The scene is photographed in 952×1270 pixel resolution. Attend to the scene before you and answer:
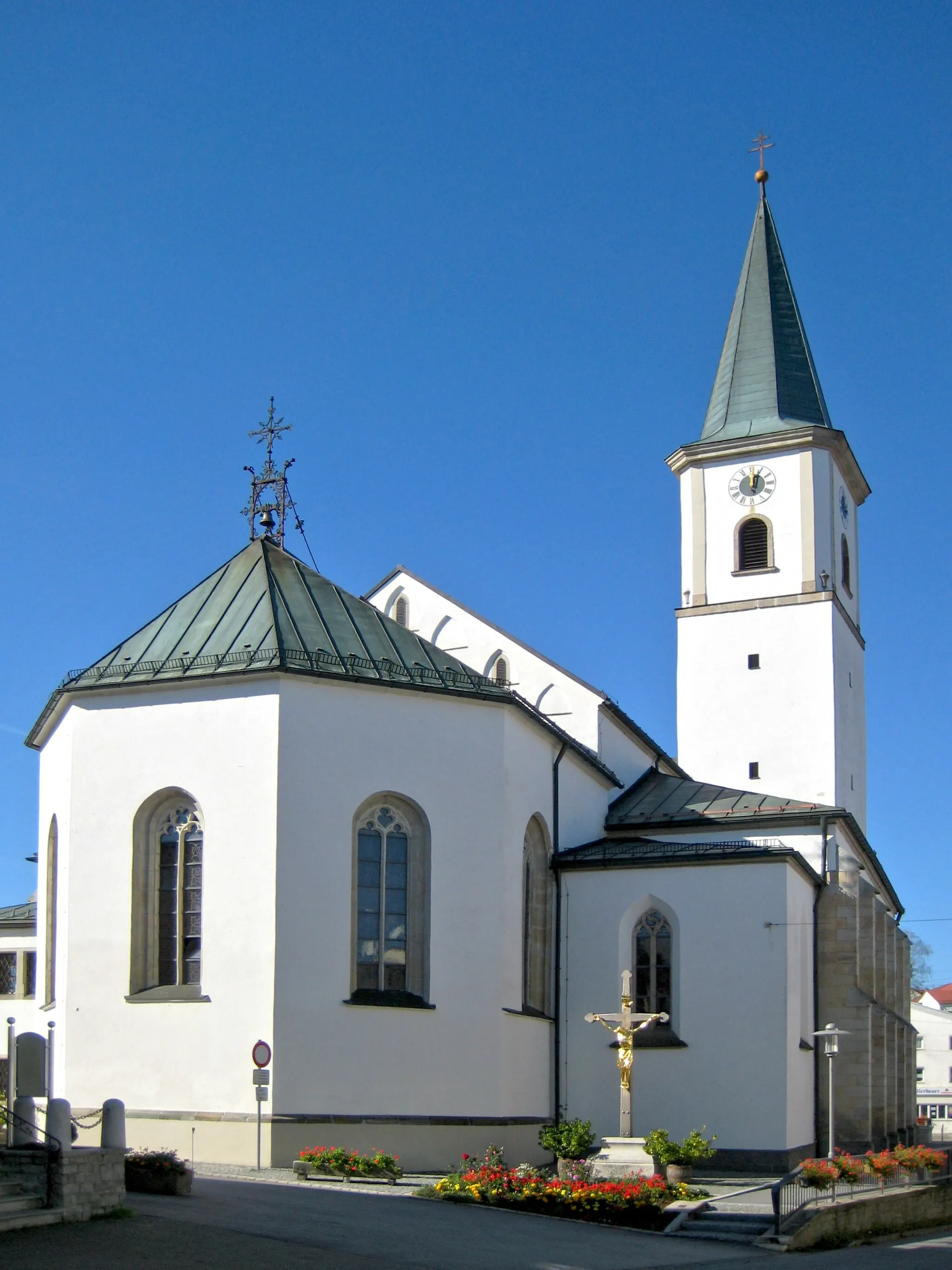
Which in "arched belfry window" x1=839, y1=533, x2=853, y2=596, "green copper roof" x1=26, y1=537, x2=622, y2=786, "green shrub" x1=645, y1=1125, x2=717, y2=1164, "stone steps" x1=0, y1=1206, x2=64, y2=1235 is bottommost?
"green shrub" x1=645, y1=1125, x2=717, y2=1164

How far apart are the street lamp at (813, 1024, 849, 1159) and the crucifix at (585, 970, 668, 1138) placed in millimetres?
3149

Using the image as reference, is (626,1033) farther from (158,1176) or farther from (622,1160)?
(158,1176)

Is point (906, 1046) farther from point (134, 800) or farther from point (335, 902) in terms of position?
point (134, 800)

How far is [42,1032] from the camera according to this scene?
24422 millimetres

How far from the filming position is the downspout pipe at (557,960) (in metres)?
26.2

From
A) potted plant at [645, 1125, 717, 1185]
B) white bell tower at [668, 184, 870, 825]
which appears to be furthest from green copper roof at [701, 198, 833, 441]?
potted plant at [645, 1125, 717, 1185]

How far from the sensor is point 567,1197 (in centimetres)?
1836

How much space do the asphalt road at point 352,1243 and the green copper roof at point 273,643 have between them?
7.97 meters

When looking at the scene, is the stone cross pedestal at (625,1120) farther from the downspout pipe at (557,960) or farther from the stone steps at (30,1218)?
the stone steps at (30,1218)

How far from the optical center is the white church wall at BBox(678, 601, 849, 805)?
37.2 meters

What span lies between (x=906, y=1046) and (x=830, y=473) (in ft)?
48.3

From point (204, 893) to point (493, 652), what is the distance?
1246 centimetres

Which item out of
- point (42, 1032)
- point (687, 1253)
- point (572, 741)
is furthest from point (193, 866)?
point (687, 1253)

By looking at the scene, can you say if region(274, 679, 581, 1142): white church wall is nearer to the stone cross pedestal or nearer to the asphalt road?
the stone cross pedestal
